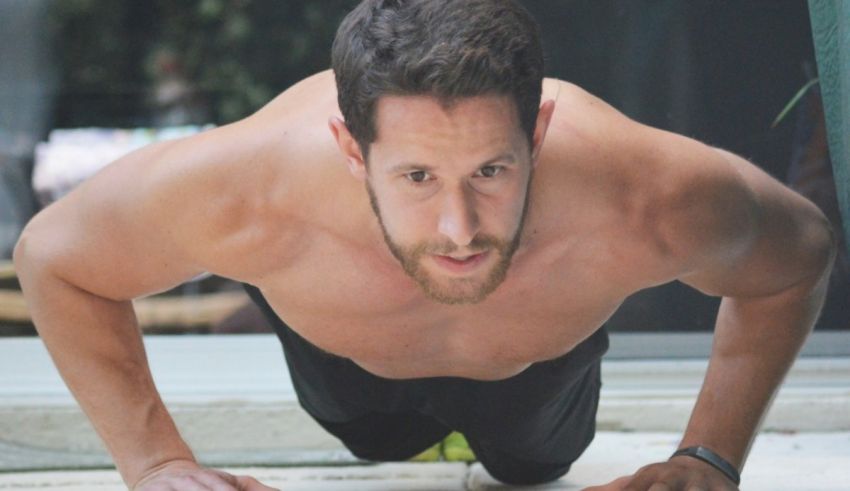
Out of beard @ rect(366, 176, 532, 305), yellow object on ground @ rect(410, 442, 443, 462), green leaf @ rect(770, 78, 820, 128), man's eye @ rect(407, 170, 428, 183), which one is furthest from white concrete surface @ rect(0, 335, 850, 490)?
man's eye @ rect(407, 170, 428, 183)

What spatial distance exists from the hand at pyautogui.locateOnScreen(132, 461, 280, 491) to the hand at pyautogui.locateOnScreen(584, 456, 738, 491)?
442 millimetres

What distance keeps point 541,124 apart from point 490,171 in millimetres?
116

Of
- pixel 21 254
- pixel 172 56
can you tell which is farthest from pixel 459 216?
pixel 172 56

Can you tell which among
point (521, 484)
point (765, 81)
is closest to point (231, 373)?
point (521, 484)

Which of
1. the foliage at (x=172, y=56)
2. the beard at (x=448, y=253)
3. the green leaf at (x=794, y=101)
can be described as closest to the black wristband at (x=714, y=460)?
the beard at (x=448, y=253)

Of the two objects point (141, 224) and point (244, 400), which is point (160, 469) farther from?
point (244, 400)

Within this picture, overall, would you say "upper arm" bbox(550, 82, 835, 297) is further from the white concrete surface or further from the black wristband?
the white concrete surface

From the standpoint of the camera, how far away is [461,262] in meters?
1.46

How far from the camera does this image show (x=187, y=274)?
1.72 metres

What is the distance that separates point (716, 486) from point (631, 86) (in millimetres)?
969

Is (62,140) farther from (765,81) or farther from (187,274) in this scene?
(765,81)

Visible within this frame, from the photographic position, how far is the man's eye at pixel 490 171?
4.66ft

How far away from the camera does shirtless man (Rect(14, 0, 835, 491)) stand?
1422mm

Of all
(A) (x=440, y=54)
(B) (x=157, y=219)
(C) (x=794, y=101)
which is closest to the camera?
(A) (x=440, y=54)
